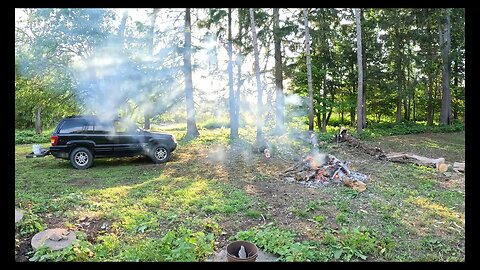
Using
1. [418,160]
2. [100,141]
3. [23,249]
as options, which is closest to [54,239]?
[23,249]

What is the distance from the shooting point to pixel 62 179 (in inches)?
245

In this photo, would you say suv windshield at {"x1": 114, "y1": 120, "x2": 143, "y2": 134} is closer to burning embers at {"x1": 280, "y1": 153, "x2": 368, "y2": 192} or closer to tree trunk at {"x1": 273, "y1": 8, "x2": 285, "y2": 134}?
burning embers at {"x1": 280, "y1": 153, "x2": 368, "y2": 192}

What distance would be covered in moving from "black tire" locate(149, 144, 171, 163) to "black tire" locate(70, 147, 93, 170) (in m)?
1.48

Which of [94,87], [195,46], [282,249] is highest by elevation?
[195,46]

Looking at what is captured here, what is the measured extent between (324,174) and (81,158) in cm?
579

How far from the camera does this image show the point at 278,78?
13.9 meters

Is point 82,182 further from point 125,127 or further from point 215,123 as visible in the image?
point 215,123

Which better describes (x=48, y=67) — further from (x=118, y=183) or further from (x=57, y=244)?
(x=57, y=244)

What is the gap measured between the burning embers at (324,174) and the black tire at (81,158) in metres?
4.76

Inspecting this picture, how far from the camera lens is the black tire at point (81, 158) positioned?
7.34 m

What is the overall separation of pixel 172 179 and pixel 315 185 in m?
2.92

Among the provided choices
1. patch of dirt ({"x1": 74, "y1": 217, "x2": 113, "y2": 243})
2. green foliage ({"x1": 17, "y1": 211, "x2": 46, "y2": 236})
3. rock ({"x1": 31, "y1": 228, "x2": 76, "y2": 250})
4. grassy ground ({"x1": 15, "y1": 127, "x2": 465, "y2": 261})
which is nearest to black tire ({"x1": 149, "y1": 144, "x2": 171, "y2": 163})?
grassy ground ({"x1": 15, "y1": 127, "x2": 465, "y2": 261})

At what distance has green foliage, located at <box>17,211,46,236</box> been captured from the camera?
3.47 metres
